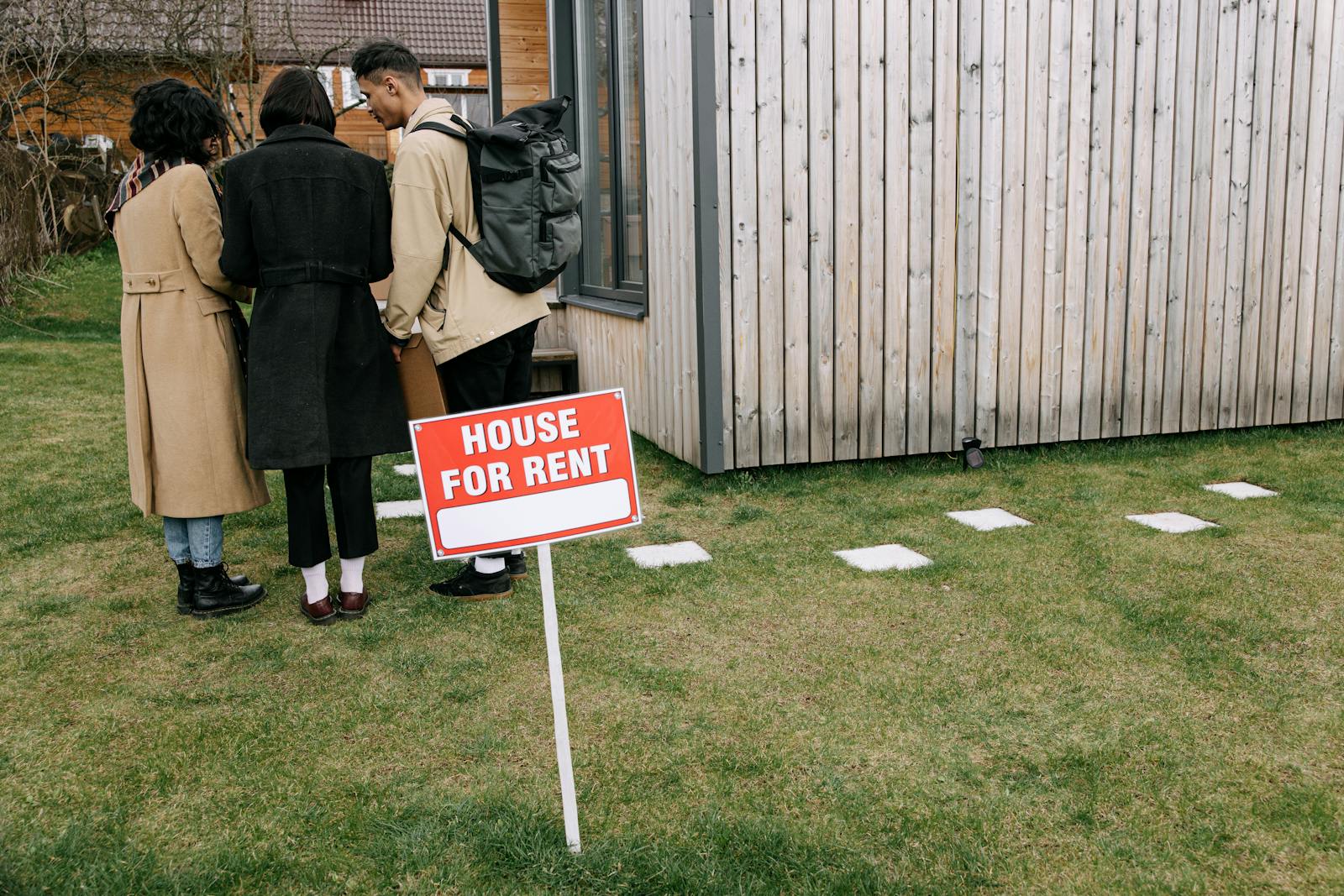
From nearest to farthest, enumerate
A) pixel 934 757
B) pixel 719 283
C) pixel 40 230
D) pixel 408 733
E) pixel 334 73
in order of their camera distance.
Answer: pixel 934 757, pixel 408 733, pixel 719 283, pixel 40 230, pixel 334 73

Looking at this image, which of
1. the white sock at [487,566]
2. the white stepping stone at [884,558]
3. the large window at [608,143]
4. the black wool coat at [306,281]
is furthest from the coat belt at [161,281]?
the large window at [608,143]

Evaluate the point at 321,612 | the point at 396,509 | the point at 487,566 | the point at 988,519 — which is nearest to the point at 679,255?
the point at 396,509

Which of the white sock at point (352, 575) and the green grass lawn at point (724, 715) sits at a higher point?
the white sock at point (352, 575)

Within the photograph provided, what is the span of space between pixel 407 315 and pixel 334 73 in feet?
59.7

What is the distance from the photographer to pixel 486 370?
3.71 metres

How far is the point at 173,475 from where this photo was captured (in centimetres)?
360

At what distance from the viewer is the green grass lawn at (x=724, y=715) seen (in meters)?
2.24

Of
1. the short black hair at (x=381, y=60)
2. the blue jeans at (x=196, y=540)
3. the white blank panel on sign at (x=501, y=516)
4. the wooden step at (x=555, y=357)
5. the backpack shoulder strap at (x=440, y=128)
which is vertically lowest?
the blue jeans at (x=196, y=540)

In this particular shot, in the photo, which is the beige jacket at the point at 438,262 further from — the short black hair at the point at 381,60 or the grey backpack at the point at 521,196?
the short black hair at the point at 381,60

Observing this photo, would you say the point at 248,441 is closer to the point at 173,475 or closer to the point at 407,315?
the point at 173,475

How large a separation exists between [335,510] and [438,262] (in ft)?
2.87

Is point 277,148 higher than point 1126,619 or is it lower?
higher

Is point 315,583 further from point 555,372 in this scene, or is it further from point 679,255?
point 555,372

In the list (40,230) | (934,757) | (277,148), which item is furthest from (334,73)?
(934,757)
